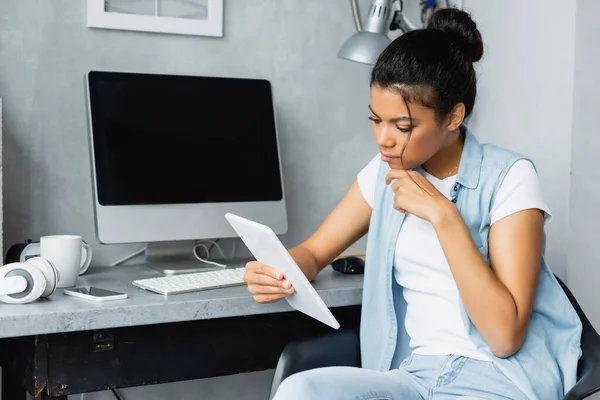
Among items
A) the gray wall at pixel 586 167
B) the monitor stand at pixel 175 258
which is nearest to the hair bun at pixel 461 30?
the gray wall at pixel 586 167

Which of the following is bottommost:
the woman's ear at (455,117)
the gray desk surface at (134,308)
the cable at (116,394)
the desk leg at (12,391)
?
the cable at (116,394)

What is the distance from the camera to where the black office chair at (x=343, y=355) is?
1.36 metres

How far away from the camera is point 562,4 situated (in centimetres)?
195

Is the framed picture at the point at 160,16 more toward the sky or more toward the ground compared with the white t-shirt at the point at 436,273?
more toward the sky

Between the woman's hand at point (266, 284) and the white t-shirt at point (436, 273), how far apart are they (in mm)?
261

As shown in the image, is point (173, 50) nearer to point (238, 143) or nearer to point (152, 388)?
point (238, 143)

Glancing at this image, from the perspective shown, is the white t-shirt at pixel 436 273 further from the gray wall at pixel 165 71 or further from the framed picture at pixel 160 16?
the framed picture at pixel 160 16

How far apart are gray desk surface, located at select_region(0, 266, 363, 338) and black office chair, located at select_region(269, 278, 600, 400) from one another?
0.08 meters

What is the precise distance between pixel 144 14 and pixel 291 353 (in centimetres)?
103

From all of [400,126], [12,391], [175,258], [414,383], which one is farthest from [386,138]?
[12,391]

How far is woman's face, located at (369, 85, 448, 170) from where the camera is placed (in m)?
1.41

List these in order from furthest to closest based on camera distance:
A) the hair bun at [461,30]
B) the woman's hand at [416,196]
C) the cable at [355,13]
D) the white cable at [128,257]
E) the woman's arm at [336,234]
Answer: the cable at [355,13] < the white cable at [128,257] < the woman's arm at [336,234] < the hair bun at [461,30] < the woman's hand at [416,196]

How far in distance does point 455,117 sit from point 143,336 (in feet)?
2.47

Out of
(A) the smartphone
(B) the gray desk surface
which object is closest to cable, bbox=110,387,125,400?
(B) the gray desk surface
